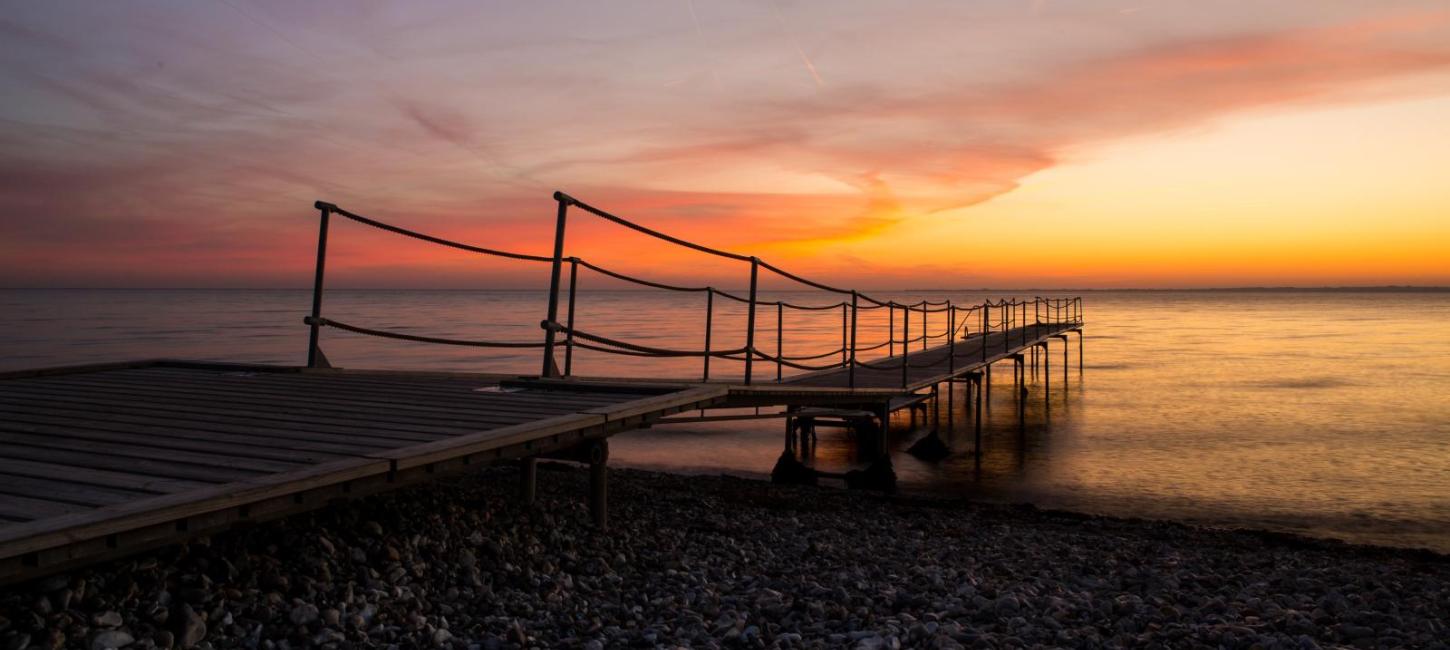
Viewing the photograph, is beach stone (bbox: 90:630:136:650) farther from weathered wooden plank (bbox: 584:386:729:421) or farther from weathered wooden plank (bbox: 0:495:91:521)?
weathered wooden plank (bbox: 584:386:729:421)

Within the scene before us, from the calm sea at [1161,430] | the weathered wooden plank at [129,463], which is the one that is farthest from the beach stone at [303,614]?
the calm sea at [1161,430]

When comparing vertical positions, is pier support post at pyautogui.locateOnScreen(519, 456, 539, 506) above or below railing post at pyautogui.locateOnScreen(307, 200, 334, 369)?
below

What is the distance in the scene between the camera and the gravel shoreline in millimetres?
4031

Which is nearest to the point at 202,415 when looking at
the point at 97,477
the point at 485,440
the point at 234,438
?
the point at 234,438

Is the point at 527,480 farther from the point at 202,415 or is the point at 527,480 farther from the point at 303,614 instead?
the point at 303,614

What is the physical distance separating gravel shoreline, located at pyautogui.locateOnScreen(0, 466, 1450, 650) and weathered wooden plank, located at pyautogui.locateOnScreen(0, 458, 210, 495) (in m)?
0.43

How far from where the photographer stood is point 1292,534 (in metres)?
10.9

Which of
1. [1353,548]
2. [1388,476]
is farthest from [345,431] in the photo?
[1388,476]

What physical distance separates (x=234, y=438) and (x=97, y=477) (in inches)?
37.6

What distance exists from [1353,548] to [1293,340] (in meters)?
51.5

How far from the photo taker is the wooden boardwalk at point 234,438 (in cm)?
329

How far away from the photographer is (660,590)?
17.6 ft

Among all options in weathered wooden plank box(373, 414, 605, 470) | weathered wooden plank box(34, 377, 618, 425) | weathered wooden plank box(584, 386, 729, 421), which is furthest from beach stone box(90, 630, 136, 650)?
weathered wooden plank box(584, 386, 729, 421)

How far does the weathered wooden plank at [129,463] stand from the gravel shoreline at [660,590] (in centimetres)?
45
